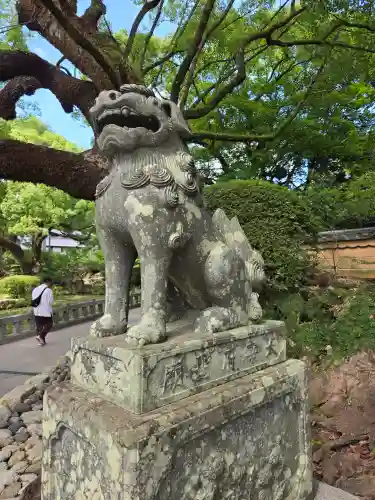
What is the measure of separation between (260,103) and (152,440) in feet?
27.6

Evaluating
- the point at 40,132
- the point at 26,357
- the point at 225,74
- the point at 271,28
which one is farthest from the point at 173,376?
the point at 40,132

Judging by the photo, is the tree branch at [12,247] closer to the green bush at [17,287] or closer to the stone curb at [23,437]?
the green bush at [17,287]

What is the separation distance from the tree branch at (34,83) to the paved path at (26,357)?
131 inches

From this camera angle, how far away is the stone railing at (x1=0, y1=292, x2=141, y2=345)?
256 inches

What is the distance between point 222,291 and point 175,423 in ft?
1.99

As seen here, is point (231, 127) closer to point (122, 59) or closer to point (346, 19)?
point (346, 19)

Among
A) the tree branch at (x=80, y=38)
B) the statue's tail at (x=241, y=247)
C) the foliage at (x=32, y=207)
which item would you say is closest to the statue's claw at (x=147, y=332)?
the statue's tail at (x=241, y=247)

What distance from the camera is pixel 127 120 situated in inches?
56.4

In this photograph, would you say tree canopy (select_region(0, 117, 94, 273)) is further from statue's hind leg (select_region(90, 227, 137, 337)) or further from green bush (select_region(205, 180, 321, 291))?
statue's hind leg (select_region(90, 227, 137, 337))

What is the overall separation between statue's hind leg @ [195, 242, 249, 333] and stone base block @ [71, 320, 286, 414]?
50 mm

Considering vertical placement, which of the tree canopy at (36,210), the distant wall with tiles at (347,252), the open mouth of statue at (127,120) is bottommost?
the distant wall with tiles at (347,252)

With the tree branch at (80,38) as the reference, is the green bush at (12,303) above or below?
below

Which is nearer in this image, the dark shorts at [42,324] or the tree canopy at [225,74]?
the tree canopy at [225,74]

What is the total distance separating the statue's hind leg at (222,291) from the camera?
61.6 inches
